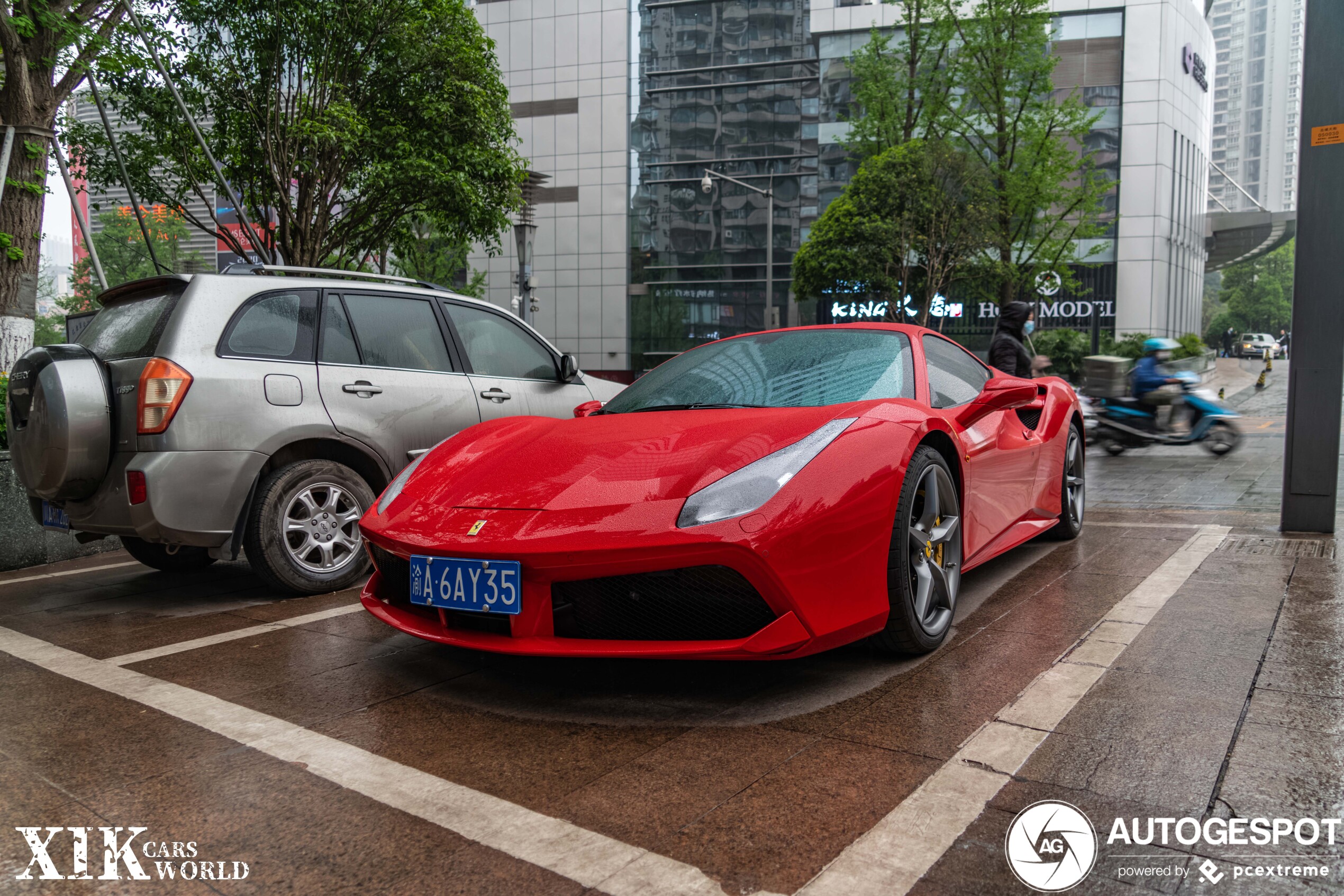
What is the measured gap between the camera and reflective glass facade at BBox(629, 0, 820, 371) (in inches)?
1464

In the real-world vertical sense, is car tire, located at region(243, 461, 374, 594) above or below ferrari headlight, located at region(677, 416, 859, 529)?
below

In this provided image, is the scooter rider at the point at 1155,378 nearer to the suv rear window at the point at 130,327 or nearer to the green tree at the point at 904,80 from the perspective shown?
the suv rear window at the point at 130,327

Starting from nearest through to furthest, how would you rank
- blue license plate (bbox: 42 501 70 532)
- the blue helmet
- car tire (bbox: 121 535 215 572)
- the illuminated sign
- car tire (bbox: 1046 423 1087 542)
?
blue license plate (bbox: 42 501 70 532) → car tire (bbox: 121 535 215 572) → car tire (bbox: 1046 423 1087 542) → the blue helmet → the illuminated sign

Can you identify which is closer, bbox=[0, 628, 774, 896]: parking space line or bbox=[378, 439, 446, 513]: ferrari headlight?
bbox=[0, 628, 774, 896]: parking space line

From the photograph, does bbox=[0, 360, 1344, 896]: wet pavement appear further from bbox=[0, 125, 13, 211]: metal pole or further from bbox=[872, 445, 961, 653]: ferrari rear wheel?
bbox=[0, 125, 13, 211]: metal pole

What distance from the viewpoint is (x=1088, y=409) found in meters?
10.8

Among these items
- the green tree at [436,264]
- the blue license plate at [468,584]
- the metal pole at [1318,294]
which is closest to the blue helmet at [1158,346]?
the metal pole at [1318,294]

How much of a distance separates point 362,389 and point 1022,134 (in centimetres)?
2581

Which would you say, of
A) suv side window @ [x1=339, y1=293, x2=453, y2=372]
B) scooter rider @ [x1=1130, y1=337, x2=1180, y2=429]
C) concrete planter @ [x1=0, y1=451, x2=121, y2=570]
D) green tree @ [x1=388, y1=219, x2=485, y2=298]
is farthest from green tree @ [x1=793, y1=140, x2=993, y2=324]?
concrete planter @ [x1=0, y1=451, x2=121, y2=570]

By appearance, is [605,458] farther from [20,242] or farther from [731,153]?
[731,153]

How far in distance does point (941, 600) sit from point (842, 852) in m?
1.54

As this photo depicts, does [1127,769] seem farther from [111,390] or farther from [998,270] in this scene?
[998,270]

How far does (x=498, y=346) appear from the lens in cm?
548

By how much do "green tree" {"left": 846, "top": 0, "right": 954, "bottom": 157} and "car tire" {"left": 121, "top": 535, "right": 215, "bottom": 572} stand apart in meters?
25.7
